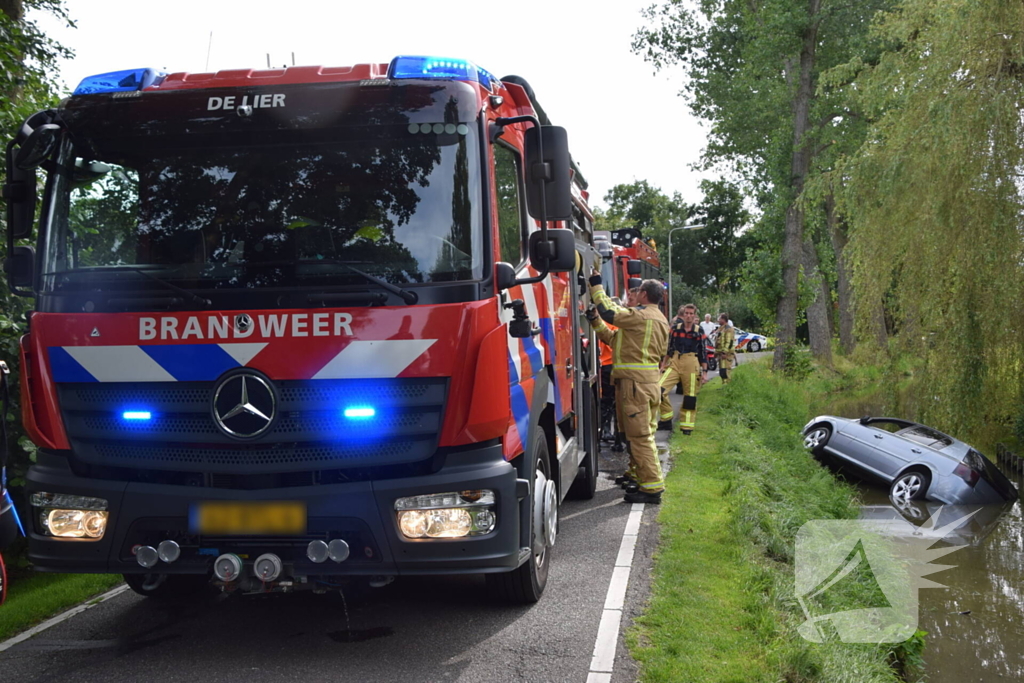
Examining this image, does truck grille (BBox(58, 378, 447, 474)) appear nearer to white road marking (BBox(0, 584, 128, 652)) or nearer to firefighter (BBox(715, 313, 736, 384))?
white road marking (BBox(0, 584, 128, 652))

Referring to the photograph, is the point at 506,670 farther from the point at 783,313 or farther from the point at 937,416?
the point at 783,313

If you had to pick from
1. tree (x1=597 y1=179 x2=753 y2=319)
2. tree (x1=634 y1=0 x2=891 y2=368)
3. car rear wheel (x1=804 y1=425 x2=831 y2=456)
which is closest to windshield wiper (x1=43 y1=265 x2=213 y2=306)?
car rear wheel (x1=804 y1=425 x2=831 y2=456)

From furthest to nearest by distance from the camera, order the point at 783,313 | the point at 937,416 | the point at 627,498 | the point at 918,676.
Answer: the point at 783,313 → the point at 937,416 → the point at 627,498 → the point at 918,676

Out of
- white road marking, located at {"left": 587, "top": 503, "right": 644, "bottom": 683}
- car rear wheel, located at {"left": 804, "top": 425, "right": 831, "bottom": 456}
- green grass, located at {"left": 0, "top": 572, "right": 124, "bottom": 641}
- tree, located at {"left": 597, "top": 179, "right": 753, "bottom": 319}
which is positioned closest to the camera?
white road marking, located at {"left": 587, "top": 503, "right": 644, "bottom": 683}

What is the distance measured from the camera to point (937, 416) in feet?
49.6

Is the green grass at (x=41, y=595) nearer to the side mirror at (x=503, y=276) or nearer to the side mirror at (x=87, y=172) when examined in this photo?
the side mirror at (x=87, y=172)

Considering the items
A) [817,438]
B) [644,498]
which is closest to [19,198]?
[644,498]

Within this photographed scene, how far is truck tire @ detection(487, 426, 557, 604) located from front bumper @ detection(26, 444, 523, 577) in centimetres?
79

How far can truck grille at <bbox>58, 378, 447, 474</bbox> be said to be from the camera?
4555mm

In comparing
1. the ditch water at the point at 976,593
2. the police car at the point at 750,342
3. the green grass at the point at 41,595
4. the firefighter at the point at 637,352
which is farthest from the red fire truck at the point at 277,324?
the police car at the point at 750,342

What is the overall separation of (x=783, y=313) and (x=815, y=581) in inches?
712

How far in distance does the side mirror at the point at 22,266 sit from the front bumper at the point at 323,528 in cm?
103

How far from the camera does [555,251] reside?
202 inches

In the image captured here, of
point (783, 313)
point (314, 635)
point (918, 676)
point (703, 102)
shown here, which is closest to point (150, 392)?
point (314, 635)
